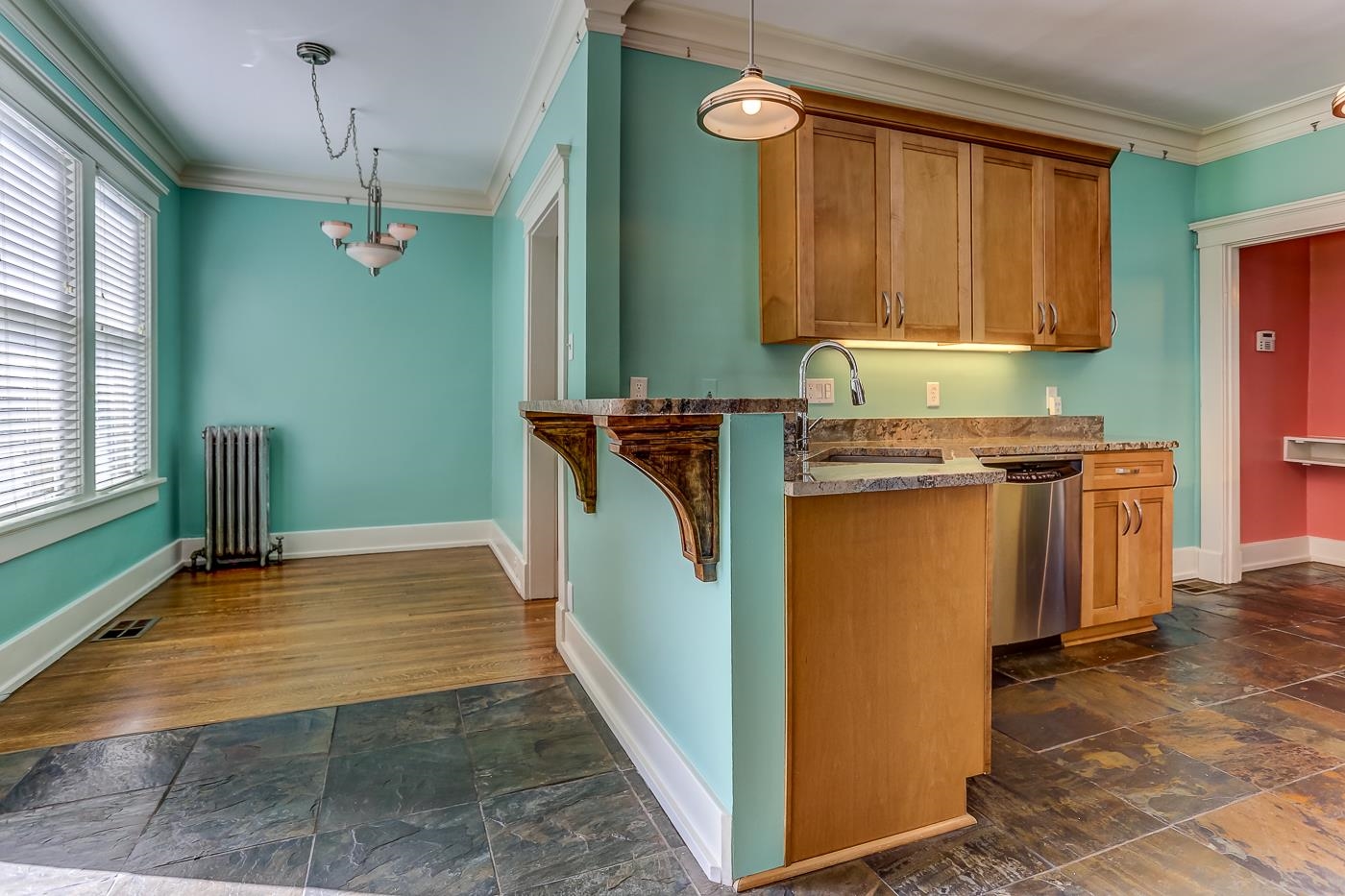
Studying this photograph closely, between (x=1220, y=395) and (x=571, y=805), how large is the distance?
4.26 meters

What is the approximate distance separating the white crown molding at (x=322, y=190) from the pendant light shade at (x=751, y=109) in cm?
353

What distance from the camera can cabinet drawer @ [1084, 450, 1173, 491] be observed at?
306cm

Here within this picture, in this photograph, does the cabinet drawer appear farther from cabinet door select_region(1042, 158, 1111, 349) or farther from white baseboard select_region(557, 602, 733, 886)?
white baseboard select_region(557, 602, 733, 886)

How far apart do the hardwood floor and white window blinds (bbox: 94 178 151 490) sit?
0.78 m

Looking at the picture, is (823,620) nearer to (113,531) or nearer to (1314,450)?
(113,531)

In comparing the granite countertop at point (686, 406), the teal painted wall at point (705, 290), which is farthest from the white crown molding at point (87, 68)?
the granite countertop at point (686, 406)

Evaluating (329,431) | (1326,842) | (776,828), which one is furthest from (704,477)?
(329,431)

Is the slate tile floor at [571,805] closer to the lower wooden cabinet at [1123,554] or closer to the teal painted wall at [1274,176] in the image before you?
the lower wooden cabinet at [1123,554]

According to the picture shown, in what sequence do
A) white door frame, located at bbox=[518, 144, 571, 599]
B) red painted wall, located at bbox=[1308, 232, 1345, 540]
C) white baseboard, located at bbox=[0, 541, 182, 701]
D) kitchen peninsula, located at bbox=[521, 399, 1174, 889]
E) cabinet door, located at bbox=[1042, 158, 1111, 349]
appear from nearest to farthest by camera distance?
kitchen peninsula, located at bbox=[521, 399, 1174, 889] → white baseboard, located at bbox=[0, 541, 182, 701] → cabinet door, located at bbox=[1042, 158, 1111, 349] → white door frame, located at bbox=[518, 144, 571, 599] → red painted wall, located at bbox=[1308, 232, 1345, 540]

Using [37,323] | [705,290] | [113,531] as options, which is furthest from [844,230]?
[113,531]

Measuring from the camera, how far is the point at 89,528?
10.8 ft

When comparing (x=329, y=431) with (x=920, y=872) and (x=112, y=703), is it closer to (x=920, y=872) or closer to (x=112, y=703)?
(x=112, y=703)

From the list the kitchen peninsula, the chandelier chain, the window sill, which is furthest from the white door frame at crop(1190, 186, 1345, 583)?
the window sill

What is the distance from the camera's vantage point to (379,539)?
16.8 ft
